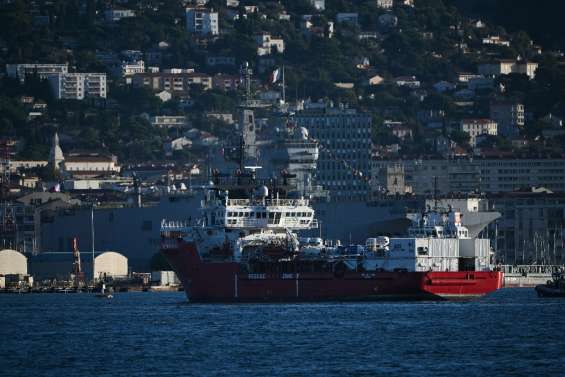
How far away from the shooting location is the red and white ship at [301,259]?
103 m

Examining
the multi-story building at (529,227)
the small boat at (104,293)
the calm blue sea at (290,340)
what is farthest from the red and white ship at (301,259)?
the multi-story building at (529,227)

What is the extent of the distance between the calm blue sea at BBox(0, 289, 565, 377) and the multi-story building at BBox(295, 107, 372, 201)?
229 ft

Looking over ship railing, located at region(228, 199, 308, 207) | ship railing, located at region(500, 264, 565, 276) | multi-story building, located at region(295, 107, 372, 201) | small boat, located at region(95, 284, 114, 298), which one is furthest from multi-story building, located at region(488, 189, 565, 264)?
ship railing, located at region(228, 199, 308, 207)

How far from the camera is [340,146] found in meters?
184

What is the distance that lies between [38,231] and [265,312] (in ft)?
217

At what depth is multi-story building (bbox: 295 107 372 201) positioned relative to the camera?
180 meters

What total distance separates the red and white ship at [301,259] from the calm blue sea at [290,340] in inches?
43.8

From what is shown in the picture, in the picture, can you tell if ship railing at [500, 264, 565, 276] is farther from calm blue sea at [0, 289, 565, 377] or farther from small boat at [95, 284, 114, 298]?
calm blue sea at [0, 289, 565, 377]

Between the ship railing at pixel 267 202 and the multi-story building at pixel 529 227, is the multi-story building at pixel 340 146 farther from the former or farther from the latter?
the ship railing at pixel 267 202

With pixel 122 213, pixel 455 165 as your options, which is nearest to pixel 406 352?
pixel 122 213

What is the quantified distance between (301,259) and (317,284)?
4.48ft

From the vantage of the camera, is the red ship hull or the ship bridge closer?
the red ship hull

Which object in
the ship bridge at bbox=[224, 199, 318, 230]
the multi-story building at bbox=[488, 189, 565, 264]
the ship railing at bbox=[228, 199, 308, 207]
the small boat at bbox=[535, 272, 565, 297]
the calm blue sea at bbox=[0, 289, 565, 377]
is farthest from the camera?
the multi-story building at bbox=[488, 189, 565, 264]

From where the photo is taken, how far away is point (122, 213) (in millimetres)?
155875
